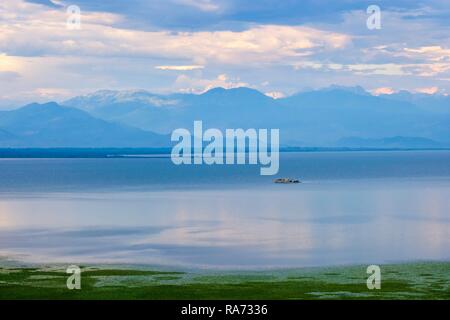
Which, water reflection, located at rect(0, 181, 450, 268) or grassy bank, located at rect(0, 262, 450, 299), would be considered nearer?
grassy bank, located at rect(0, 262, 450, 299)

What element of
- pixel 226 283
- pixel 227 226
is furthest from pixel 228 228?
pixel 226 283

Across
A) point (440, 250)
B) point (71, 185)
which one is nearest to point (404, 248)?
point (440, 250)

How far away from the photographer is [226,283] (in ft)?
111

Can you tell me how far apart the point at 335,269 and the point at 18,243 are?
72.1 ft

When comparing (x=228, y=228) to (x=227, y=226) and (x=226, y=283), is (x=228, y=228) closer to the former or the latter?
(x=227, y=226)

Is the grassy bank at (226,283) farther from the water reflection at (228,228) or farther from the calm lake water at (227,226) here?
the water reflection at (228,228)

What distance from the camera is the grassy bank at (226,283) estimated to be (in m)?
30.5

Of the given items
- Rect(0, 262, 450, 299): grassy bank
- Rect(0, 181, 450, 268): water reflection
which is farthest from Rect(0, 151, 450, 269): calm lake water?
Rect(0, 262, 450, 299): grassy bank

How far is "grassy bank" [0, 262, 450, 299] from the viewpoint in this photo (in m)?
30.5

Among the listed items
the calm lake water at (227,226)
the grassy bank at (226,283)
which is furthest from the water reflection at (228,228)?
the grassy bank at (226,283)

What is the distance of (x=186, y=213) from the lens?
7381 centimetres

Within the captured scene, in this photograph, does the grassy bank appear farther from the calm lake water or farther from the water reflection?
the water reflection
